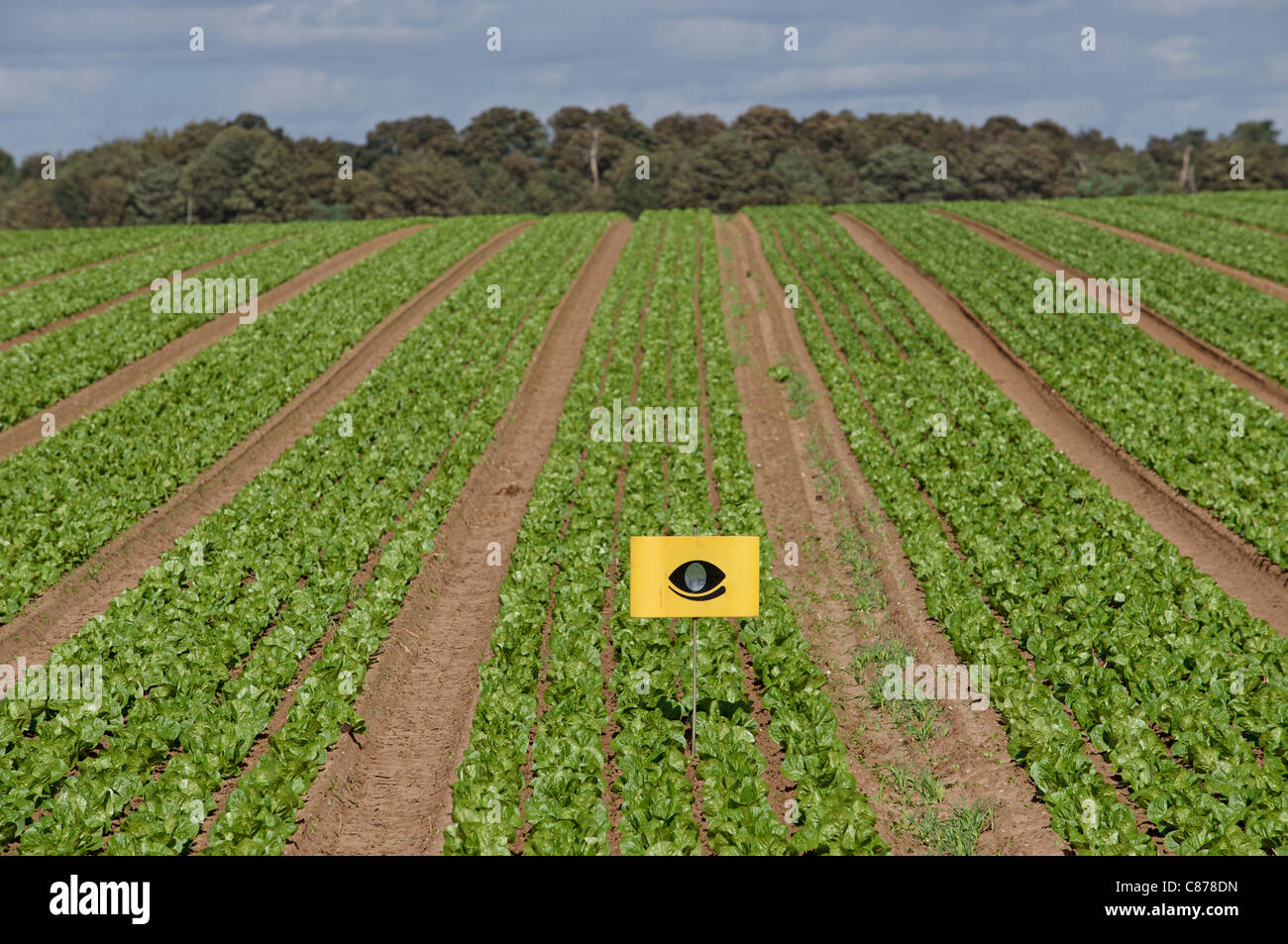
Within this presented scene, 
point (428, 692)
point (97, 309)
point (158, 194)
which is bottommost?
point (428, 692)

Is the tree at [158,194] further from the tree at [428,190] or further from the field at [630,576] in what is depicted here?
the field at [630,576]

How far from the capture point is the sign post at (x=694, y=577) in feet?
30.5

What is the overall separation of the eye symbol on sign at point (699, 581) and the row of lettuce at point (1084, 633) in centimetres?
420

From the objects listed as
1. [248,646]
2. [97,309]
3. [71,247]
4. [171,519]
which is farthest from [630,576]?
[71,247]

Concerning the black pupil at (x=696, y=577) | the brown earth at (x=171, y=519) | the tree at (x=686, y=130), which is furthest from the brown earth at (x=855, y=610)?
the tree at (x=686, y=130)

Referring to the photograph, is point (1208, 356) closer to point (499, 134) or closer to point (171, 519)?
point (171, 519)

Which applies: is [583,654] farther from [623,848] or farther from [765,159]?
[765,159]

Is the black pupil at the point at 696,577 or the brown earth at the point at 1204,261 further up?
the brown earth at the point at 1204,261

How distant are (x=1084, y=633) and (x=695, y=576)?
6.29m

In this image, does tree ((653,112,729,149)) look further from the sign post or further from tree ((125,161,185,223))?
the sign post

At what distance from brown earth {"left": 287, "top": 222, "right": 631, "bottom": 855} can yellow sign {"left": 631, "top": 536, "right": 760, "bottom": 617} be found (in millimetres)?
3511

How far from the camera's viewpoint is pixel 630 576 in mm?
10672

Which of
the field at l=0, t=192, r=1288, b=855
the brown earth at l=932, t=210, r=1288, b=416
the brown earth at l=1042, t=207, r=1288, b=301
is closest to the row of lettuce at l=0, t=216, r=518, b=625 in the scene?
the field at l=0, t=192, r=1288, b=855

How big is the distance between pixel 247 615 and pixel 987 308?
29253 millimetres
